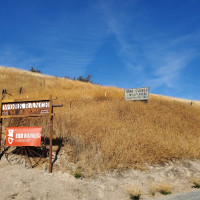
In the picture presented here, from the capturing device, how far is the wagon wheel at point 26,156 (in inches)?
311

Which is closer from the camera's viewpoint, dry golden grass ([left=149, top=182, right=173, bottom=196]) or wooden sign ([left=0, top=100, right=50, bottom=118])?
dry golden grass ([left=149, top=182, right=173, bottom=196])

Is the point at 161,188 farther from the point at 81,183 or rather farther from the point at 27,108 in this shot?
the point at 27,108

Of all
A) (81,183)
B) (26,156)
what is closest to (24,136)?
(26,156)

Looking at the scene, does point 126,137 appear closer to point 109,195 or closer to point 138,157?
point 138,157

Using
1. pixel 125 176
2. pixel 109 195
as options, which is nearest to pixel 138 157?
pixel 125 176

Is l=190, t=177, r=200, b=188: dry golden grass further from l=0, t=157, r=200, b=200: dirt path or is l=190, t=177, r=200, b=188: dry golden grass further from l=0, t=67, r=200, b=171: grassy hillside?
l=0, t=67, r=200, b=171: grassy hillside

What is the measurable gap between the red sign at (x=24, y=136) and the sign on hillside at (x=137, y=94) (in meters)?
10.1

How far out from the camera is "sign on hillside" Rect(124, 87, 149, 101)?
16453mm

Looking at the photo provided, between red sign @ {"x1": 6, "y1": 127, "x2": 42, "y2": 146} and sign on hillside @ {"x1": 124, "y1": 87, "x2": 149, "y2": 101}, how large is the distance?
10.1 m

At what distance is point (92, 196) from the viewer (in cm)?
632

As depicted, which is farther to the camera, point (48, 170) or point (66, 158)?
point (66, 158)

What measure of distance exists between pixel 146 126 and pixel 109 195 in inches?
210

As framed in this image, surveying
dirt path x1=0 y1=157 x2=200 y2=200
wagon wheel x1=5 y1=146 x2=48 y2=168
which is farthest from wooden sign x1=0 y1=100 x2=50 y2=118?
dirt path x1=0 y1=157 x2=200 y2=200

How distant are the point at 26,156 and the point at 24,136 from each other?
2.96ft
